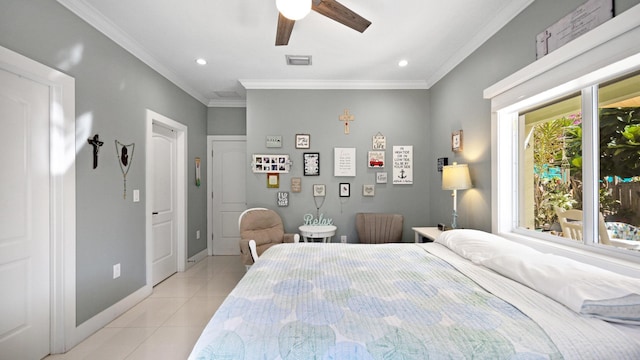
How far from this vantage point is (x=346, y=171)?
11.8 feet

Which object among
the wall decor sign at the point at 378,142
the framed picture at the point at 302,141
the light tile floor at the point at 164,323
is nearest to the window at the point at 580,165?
the wall decor sign at the point at 378,142

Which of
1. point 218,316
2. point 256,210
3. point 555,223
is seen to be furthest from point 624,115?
point 256,210

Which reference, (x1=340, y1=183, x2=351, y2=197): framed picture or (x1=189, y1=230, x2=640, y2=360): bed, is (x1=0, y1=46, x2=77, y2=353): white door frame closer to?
(x1=189, y1=230, x2=640, y2=360): bed

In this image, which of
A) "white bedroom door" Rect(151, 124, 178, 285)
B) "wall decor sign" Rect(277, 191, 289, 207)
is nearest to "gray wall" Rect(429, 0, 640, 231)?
"wall decor sign" Rect(277, 191, 289, 207)

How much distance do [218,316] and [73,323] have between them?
5.94 ft

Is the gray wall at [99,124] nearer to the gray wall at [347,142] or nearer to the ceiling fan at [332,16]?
the gray wall at [347,142]

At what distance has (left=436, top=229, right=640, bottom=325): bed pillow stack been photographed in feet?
3.11

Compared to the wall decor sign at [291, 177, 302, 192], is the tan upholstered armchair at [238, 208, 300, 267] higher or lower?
lower

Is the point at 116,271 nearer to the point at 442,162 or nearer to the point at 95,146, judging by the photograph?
the point at 95,146

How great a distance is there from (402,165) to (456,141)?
33.8 inches

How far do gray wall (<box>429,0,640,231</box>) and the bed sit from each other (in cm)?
111

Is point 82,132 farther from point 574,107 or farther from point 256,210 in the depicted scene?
point 574,107

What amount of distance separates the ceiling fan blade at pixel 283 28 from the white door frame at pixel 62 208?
158 centimetres

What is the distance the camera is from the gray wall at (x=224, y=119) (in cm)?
437
